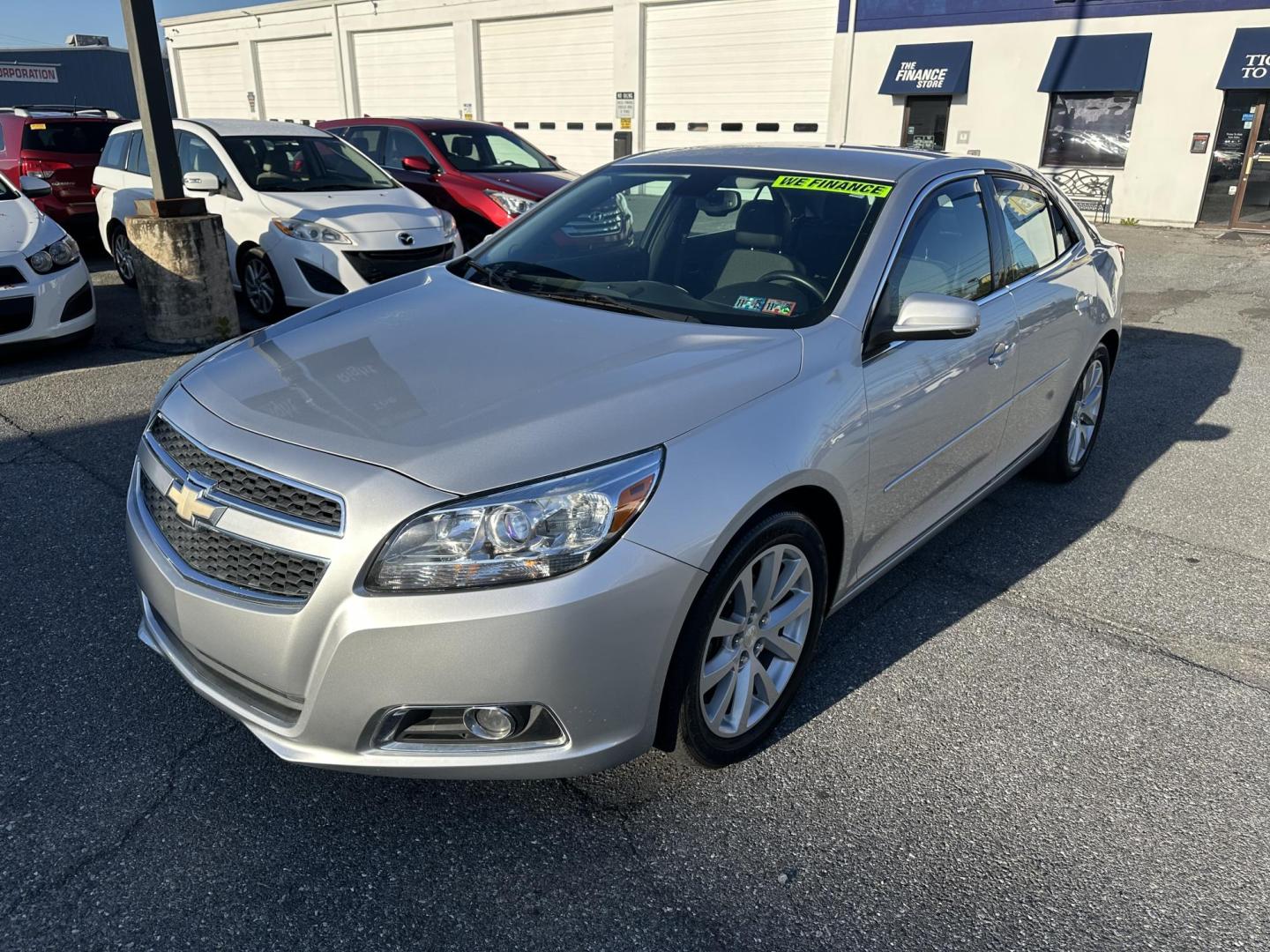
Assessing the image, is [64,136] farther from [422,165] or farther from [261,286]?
[261,286]

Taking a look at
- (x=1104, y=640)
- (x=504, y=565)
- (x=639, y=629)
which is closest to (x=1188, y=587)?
(x=1104, y=640)

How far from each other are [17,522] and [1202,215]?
18.7 meters

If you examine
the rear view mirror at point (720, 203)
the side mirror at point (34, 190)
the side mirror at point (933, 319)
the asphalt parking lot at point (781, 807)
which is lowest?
the asphalt parking lot at point (781, 807)

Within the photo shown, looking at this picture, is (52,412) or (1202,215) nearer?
(52,412)

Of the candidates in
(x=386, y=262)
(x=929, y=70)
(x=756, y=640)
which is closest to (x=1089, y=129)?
(x=929, y=70)

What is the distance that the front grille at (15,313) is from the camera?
6.31 meters

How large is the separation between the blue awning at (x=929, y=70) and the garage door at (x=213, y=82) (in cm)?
2227

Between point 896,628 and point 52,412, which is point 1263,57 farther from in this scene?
point 52,412

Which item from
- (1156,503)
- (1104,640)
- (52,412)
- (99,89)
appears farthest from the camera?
(99,89)

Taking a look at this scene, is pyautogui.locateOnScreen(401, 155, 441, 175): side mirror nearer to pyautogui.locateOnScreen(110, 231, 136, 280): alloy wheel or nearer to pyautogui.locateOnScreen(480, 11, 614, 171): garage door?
pyautogui.locateOnScreen(110, 231, 136, 280): alloy wheel

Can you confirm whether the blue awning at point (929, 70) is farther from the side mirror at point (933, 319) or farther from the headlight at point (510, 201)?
the side mirror at point (933, 319)

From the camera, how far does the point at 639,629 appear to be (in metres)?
2.22

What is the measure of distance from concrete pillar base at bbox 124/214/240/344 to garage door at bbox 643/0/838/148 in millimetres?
14837

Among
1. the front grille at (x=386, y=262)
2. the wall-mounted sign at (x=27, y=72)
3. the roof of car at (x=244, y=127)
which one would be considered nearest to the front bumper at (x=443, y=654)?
the front grille at (x=386, y=262)
